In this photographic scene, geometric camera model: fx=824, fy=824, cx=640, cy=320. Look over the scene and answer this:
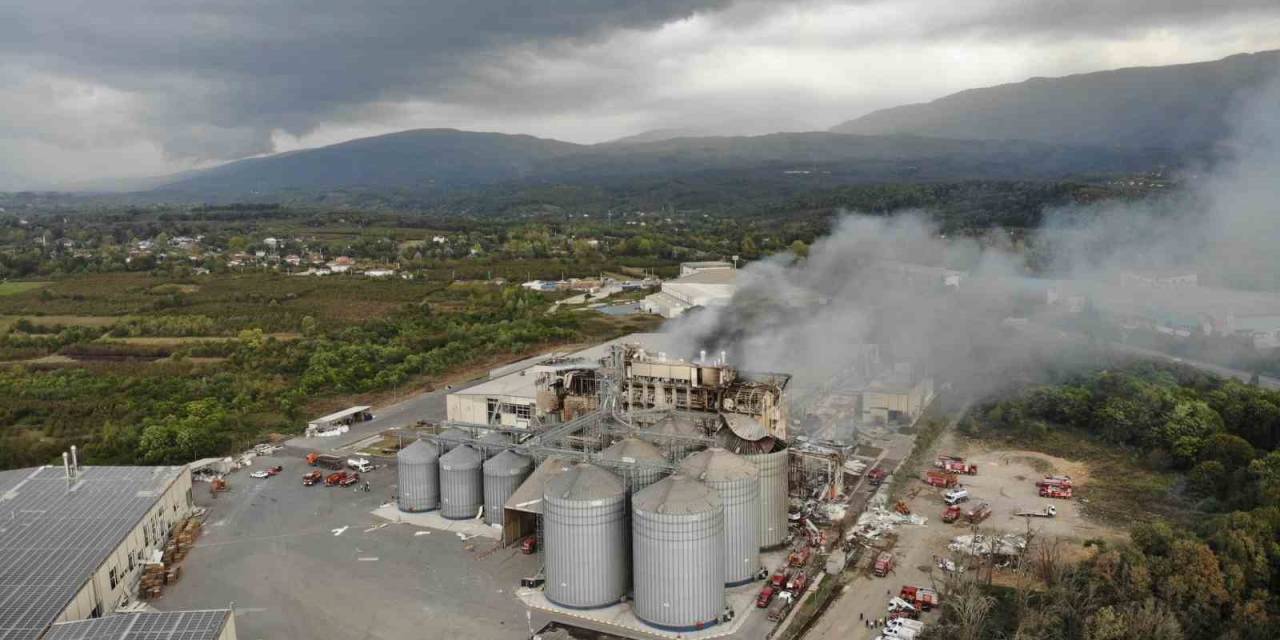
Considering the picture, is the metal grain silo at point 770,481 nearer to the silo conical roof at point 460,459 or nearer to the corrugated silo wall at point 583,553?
the corrugated silo wall at point 583,553

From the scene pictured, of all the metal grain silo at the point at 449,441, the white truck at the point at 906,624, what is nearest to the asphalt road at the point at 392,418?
the metal grain silo at the point at 449,441

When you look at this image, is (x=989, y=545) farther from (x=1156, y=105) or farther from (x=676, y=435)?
(x=1156, y=105)

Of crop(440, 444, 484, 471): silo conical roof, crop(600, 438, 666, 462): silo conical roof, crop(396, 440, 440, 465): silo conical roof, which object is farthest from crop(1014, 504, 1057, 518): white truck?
crop(396, 440, 440, 465): silo conical roof

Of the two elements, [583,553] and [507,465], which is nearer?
[583,553]

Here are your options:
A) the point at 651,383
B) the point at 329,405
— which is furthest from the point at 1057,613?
the point at 329,405

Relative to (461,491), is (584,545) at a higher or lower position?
higher

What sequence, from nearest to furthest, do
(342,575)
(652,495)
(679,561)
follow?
(679,561)
(652,495)
(342,575)

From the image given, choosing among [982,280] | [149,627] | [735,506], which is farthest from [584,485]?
[982,280]
